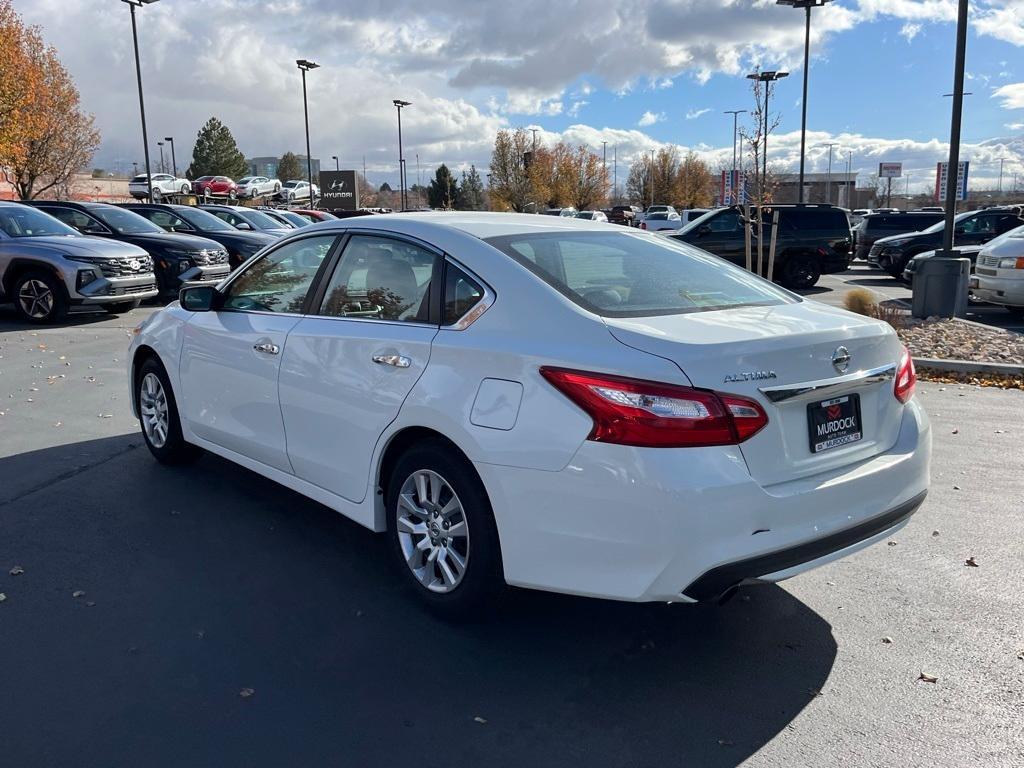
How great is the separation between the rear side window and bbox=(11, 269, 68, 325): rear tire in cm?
1072

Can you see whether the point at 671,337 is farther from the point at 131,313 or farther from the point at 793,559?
the point at 131,313

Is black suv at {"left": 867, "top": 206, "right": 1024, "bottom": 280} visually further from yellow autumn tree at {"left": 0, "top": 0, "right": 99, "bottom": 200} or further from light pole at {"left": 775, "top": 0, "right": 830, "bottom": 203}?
yellow autumn tree at {"left": 0, "top": 0, "right": 99, "bottom": 200}

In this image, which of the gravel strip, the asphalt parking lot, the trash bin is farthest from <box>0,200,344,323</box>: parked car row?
the trash bin

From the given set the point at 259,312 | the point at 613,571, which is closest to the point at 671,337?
the point at 613,571

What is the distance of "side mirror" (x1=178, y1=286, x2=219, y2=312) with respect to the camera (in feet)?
16.5

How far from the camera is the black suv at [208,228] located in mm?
17656

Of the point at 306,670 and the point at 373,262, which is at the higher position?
the point at 373,262

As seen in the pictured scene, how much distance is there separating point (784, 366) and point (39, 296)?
12359mm

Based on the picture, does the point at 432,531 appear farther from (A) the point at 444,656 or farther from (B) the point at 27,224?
(B) the point at 27,224

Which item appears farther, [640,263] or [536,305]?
[640,263]

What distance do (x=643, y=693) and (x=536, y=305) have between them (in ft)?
4.87

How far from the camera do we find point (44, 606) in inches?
150

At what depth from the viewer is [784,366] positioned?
306 centimetres

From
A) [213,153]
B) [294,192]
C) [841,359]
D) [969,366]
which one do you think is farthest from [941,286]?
[213,153]
